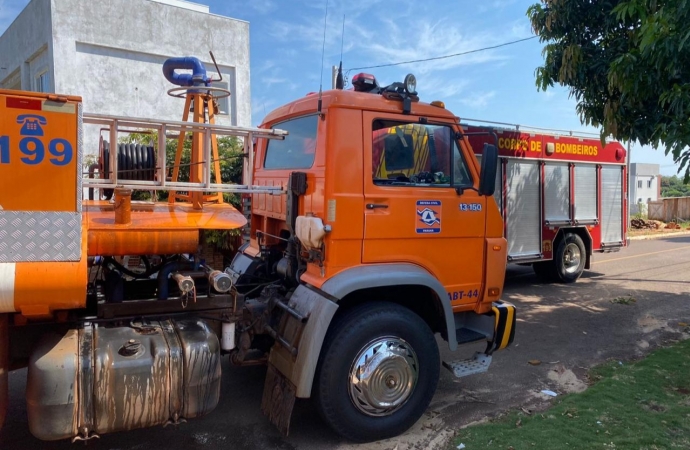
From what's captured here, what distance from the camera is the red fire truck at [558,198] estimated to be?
9.44 m

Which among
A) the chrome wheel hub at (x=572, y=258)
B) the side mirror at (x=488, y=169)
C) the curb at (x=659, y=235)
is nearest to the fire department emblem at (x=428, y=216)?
the side mirror at (x=488, y=169)

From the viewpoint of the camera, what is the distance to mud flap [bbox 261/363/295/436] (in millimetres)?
3797

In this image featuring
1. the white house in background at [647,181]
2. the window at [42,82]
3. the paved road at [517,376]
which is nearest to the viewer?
the paved road at [517,376]

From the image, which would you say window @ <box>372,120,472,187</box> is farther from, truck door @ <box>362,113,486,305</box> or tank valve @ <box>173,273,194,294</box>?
tank valve @ <box>173,273,194,294</box>

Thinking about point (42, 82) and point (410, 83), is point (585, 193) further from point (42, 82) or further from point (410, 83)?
point (42, 82)

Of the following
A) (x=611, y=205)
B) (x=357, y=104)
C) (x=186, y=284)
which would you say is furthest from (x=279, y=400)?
(x=611, y=205)

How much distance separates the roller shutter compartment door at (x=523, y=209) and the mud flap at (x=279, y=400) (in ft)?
20.8

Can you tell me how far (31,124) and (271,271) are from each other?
251 centimetres

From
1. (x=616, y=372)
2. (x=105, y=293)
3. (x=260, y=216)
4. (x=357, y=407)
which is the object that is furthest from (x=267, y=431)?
(x=616, y=372)

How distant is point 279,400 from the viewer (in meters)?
3.93

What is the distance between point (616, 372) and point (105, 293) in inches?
193

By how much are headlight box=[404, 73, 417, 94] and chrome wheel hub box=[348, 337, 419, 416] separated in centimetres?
197

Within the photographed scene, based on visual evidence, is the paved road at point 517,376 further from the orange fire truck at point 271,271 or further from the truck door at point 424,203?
the truck door at point 424,203

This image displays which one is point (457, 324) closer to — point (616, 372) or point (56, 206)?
point (616, 372)
